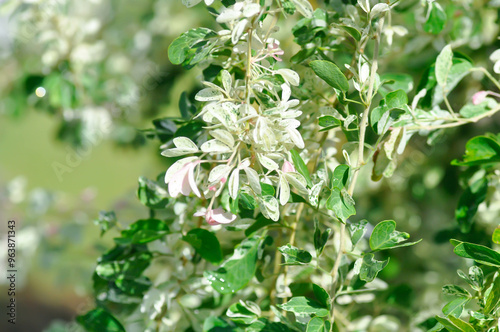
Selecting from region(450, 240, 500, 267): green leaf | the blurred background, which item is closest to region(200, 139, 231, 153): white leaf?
region(450, 240, 500, 267): green leaf

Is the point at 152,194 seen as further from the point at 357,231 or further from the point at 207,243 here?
the point at 357,231

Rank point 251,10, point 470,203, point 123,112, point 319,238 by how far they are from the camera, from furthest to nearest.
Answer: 1. point 123,112
2. point 470,203
3. point 319,238
4. point 251,10

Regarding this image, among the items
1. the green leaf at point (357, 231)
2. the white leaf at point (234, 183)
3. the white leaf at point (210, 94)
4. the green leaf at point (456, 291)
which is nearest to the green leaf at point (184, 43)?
the white leaf at point (210, 94)

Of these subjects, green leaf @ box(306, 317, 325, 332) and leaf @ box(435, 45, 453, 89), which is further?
leaf @ box(435, 45, 453, 89)

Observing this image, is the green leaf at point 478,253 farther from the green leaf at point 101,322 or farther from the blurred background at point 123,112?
the green leaf at point 101,322

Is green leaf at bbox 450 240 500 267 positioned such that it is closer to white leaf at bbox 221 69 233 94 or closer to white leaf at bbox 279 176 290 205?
white leaf at bbox 279 176 290 205

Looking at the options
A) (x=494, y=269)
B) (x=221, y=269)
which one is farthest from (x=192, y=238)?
(x=494, y=269)

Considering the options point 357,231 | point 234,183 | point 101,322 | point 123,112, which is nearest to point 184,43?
point 234,183
